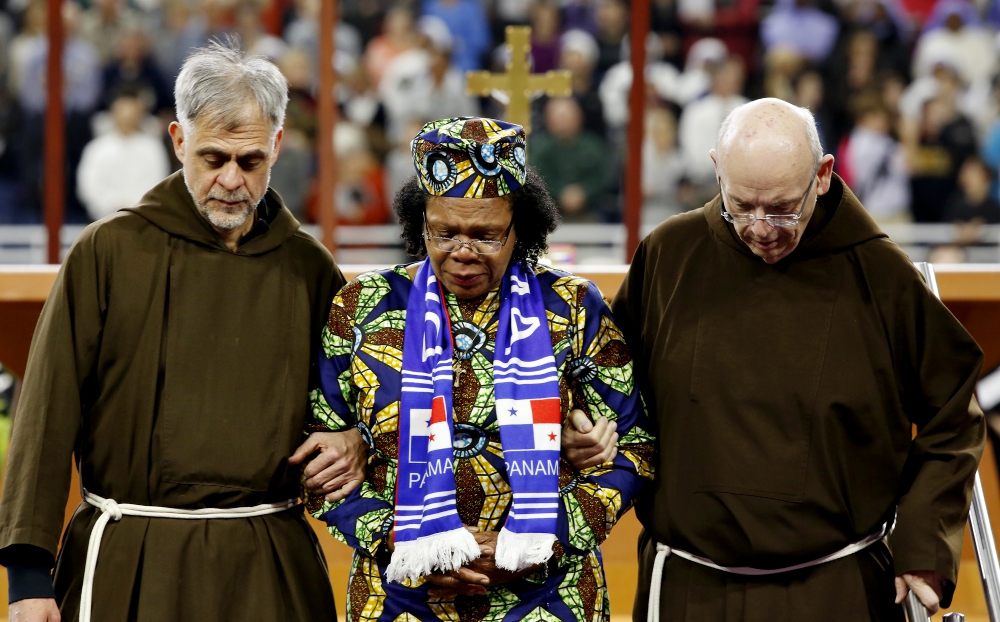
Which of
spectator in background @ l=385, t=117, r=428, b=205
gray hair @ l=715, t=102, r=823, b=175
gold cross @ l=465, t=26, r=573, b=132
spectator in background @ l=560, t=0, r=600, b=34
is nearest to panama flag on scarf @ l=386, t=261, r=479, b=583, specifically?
gray hair @ l=715, t=102, r=823, b=175

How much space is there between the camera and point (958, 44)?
10906 mm

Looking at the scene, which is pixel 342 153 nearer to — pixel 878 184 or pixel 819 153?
pixel 878 184

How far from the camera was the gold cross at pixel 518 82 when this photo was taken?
4.80m

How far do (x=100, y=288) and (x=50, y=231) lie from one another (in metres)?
2.51

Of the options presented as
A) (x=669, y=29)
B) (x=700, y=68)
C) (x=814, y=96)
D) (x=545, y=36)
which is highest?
(x=669, y=29)

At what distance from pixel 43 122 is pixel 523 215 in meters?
7.80

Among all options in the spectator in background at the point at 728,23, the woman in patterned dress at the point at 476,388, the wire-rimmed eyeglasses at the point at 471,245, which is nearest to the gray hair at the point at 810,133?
the woman in patterned dress at the point at 476,388

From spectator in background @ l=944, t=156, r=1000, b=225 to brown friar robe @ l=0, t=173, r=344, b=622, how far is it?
772 cm

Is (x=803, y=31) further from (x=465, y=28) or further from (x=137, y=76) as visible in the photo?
→ (x=137, y=76)

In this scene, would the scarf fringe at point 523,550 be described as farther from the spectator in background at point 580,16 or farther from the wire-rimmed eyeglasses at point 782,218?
the spectator in background at point 580,16

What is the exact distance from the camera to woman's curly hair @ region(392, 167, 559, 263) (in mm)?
3273

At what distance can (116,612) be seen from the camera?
3.20 m

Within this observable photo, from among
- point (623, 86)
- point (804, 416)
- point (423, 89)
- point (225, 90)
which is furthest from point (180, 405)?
point (623, 86)

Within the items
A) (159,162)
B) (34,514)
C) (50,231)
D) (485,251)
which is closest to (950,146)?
(159,162)
